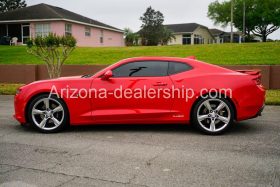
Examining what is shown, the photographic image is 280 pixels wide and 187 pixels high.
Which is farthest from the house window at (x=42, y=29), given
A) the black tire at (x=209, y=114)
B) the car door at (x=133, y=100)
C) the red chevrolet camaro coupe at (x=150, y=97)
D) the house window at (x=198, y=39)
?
the house window at (x=198, y=39)

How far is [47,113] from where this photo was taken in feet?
23.0

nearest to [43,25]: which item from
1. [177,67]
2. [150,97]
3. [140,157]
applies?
[177,67]

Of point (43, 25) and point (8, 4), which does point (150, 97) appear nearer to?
point (43, 25)

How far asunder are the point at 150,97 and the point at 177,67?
79cm

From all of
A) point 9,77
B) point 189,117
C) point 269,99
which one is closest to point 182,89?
point 189,117

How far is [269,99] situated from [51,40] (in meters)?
9.28

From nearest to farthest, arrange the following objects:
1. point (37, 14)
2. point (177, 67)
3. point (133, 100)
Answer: point (133, 100), point (177, 67), point (37, 14)

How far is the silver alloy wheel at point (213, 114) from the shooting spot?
22.0ft

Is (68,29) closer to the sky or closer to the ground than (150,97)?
closer to the sky

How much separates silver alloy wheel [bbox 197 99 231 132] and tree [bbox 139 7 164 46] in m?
48.1

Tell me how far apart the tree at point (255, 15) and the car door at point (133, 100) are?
198 ft

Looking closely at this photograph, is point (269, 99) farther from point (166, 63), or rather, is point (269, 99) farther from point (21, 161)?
point (21, 161)

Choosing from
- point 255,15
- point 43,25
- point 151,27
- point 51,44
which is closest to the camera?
point 51,44

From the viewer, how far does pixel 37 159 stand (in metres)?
5.29
